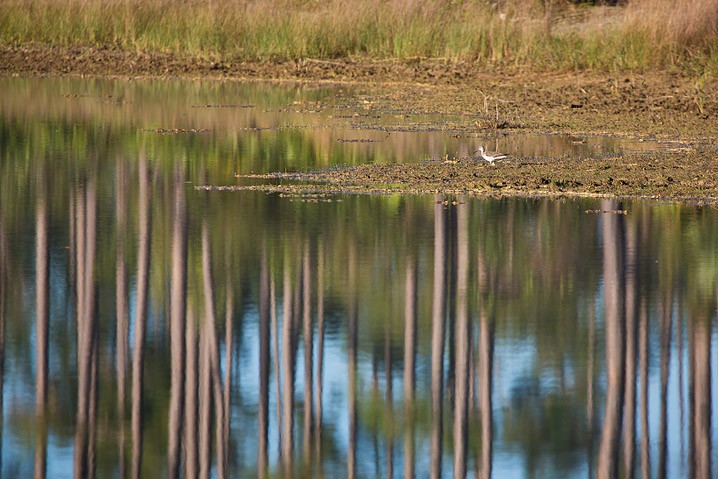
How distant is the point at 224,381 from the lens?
23.8ft

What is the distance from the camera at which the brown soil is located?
13609 mm

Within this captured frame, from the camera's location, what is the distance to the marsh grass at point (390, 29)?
80.9ft

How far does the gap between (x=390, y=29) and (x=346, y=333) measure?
2153 centimetres

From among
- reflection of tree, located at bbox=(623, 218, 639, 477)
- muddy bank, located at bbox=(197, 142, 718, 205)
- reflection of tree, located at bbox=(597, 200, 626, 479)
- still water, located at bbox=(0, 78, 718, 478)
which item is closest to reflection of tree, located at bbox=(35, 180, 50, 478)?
still water, located at bbox=(0, 78, 718, 478)

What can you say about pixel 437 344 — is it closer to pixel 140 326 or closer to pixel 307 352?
pixel 307 352

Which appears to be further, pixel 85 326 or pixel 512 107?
pixel 512 107

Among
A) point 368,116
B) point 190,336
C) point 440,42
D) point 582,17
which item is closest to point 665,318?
point 190,336

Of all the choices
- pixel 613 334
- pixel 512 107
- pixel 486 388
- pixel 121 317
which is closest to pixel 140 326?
pixel 121 317

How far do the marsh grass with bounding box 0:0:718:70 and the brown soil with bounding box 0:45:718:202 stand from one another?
0.60 meters

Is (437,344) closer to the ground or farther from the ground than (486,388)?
farther from the ground

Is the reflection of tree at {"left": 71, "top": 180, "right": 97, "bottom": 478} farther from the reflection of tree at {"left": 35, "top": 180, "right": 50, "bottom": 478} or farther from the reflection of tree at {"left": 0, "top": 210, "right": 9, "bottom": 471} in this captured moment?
the reflection of tree at {"left": 0, "top": 210, "right": 9, "bottom": 471}

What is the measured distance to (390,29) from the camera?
95.4ft

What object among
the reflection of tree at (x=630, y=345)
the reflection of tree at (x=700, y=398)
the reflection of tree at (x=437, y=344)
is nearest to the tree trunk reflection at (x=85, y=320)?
the reflection of tree at (x=437, y=344)

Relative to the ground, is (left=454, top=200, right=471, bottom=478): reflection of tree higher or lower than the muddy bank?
lower
